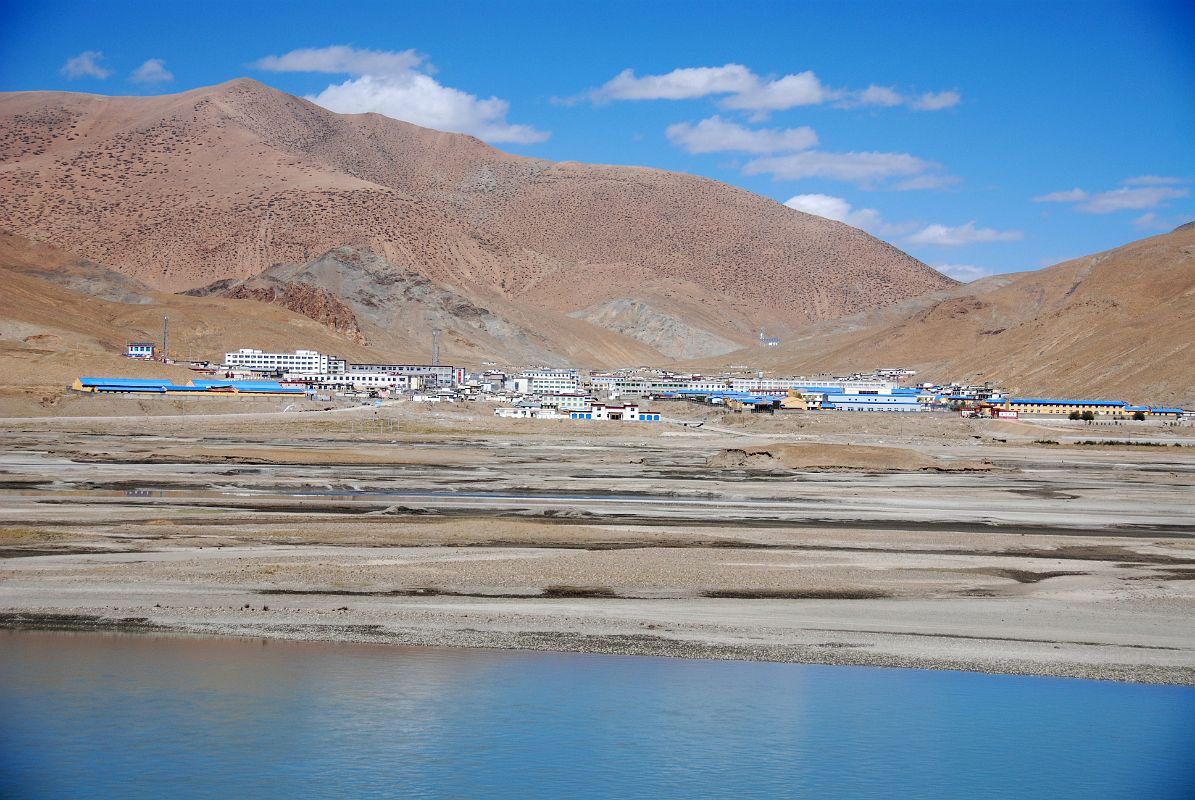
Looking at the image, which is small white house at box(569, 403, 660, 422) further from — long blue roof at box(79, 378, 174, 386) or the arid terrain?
the arid terrain

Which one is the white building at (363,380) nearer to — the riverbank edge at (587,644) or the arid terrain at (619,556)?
the arid terrain at (619,556)

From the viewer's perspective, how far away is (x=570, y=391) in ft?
474

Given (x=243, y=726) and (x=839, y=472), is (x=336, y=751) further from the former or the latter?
(x=839, y=472)

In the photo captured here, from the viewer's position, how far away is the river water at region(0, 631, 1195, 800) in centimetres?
1555

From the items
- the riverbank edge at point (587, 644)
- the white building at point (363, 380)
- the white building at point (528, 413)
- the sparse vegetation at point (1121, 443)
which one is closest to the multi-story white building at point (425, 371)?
the white building at point (363, 380)

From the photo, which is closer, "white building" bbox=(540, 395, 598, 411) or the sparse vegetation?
the sparse vegetation

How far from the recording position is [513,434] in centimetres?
9562

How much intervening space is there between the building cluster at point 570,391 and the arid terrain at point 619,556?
1980 inches

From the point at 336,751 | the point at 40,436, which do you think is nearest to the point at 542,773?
the point at 336,751

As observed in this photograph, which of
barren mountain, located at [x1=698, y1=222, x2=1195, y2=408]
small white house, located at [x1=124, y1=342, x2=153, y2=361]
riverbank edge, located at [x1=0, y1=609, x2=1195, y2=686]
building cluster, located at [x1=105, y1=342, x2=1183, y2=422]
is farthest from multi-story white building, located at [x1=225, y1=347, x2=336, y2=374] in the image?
riverbank edge, located at [x1=0, y1=609, x2=1195, y2=686]

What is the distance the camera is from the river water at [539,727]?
51.0 feet

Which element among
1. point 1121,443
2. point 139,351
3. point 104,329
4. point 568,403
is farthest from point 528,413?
point 104,329

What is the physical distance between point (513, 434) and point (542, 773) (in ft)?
262

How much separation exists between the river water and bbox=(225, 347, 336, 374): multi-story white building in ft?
458
